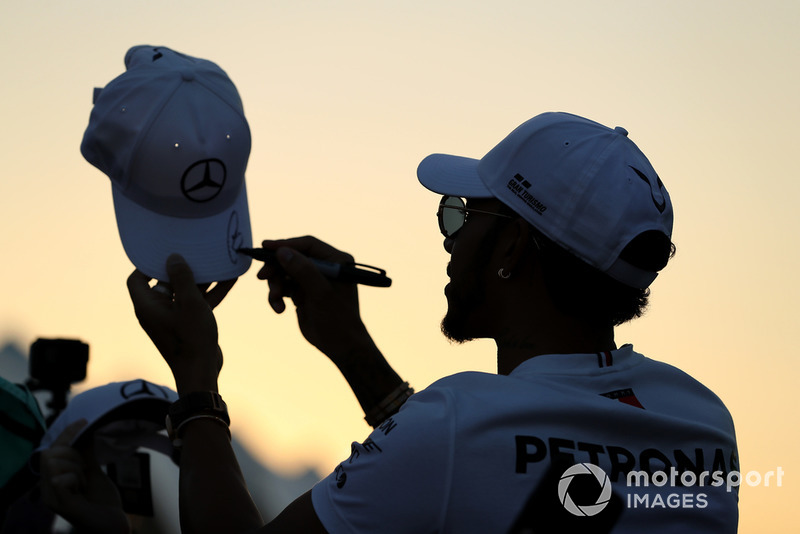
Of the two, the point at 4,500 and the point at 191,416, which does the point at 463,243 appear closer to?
the point at 191,416

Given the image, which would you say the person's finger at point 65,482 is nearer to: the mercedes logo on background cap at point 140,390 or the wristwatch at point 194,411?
the mercedes logo on background cap at point 140,390

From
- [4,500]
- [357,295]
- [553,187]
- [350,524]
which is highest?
[553,187]

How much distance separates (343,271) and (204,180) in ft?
2.07

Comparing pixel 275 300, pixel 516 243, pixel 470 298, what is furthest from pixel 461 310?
pixel 275 300

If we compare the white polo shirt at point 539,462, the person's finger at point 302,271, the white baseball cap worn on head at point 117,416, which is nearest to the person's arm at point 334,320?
the person's finger at point 302,271

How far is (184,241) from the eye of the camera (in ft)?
10.2

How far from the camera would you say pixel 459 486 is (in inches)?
78.5

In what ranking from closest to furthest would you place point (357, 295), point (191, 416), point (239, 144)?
point (191, 416) → point (357, 295) → point (239, 144)

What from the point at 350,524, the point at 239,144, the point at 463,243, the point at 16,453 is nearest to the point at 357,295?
the point at 463,243

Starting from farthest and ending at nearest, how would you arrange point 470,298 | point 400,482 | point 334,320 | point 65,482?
1. point 65,482
2. point 334,320
3. point 470,298
4. point 400,482

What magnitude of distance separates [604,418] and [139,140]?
6.07 ft

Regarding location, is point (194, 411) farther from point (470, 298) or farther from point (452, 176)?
point (452, 176)

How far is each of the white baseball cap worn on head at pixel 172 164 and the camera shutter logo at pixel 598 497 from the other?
1.40 metres

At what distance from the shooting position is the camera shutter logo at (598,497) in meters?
2.10
